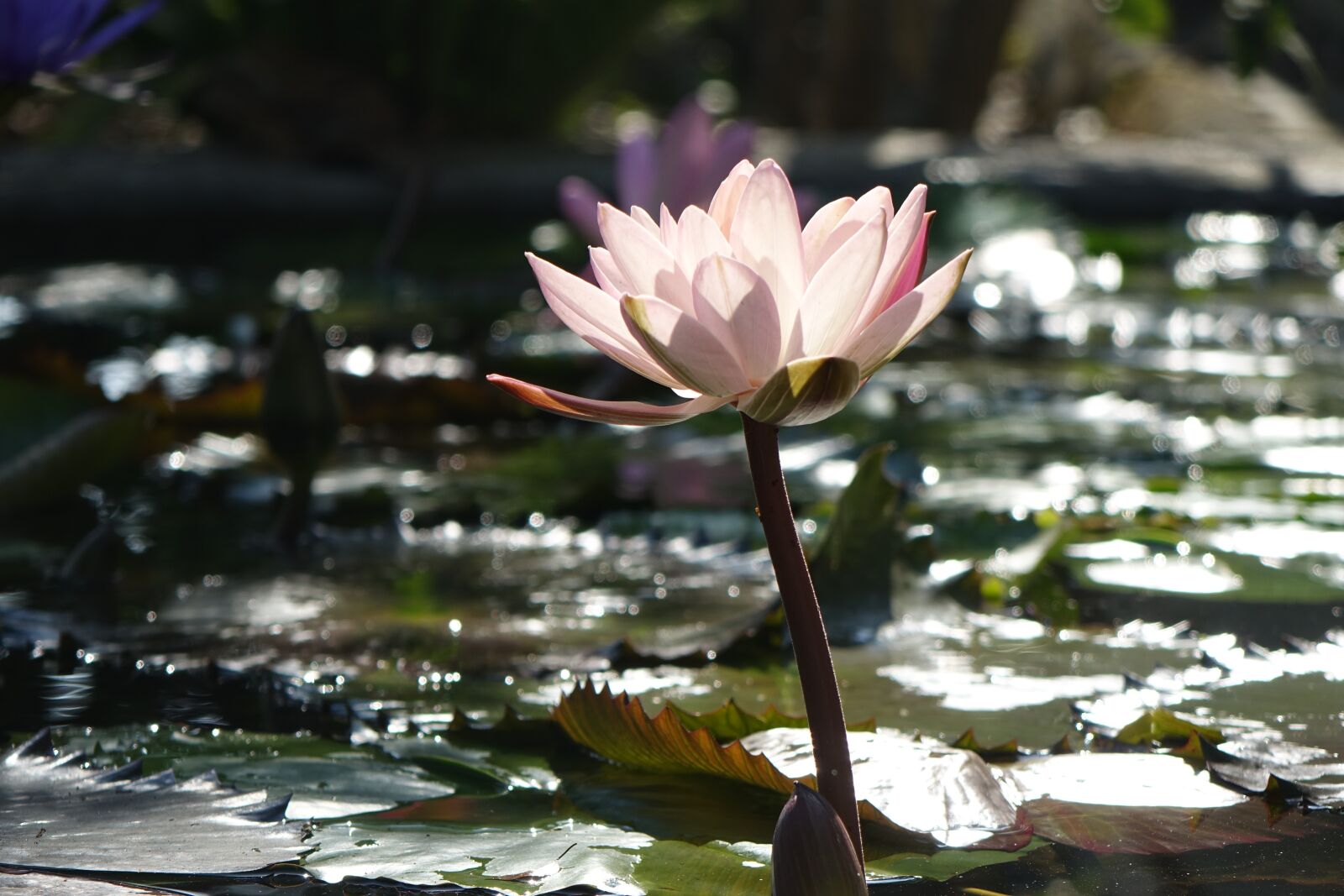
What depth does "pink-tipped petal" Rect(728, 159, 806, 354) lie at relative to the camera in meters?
0.63

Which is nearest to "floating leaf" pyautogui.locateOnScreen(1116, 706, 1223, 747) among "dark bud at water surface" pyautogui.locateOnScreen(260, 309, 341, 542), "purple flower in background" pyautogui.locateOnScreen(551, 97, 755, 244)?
"dark bud at water surface" pyautogui.locateOnScreen(260, 309, 341, 542)

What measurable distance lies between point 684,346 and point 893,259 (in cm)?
11

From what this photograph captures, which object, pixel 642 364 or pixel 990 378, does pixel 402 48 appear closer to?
pixel 990 378

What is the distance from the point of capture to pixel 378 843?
75 cm

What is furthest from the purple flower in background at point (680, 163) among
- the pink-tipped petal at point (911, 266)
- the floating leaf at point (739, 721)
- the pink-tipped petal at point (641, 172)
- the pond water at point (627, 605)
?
the pink-tipped petal at point (911, 266)

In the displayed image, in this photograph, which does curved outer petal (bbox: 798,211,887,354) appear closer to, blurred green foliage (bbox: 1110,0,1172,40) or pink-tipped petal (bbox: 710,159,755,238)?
pink-tipped petal (bbox: 710,159,755,238)

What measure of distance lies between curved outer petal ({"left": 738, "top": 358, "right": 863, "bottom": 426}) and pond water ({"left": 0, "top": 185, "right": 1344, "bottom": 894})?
0.25 meters

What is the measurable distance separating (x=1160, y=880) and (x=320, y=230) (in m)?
3.82

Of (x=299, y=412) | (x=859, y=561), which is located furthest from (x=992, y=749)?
(x=299, y=412)

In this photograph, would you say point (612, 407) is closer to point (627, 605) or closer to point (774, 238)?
point (774, 238)

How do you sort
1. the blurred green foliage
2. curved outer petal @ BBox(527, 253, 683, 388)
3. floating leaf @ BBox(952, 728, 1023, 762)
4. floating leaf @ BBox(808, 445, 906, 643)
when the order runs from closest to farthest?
curved outer petal @ BBox(527, 253, 683, 388) → floating leaf @ BBox(952, 728, 1023, 762) → floating leaf @ BBox(808, 445, 906, 643) → the blurred green foliage

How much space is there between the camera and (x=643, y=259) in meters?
0.64

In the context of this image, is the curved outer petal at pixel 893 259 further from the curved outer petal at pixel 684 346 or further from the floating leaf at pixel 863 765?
the floating leaf at pixel 863 765

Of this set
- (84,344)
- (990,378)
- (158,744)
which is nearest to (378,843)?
(158,744)
